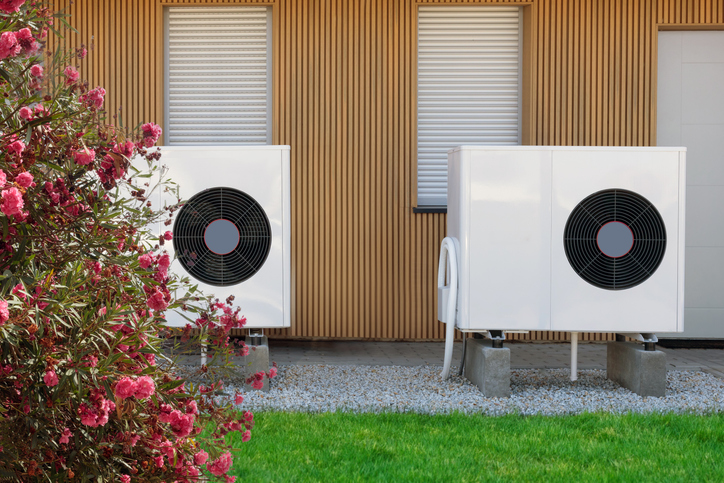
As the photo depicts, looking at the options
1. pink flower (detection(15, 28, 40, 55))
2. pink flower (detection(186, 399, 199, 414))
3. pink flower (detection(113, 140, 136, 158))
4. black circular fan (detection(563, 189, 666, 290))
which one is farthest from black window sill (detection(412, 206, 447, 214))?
pink flower (detection(15, 28, 40, 55))

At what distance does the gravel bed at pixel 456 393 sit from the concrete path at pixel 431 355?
1.23ft

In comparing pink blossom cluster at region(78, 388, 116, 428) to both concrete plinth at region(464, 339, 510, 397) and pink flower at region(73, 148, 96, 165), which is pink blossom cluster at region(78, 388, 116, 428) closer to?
pink flower at region(73, 148, 96, 165)

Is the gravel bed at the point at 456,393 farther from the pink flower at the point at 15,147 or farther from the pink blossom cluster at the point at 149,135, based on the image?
the pink flower at the point at 15,147

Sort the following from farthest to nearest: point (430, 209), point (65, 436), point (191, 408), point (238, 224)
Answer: point (430, 209) < point (238, 224) < point (191, 408) < point (65, 436)

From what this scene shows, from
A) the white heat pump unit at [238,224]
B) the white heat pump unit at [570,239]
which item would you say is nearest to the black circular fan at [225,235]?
the white heat pump unit at [238,224]

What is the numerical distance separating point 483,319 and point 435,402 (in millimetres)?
736

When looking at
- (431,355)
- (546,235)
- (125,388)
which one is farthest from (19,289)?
(431,355)

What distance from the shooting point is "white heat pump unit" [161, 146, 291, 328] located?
4727 millimetres

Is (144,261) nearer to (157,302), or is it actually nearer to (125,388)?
(157,302)

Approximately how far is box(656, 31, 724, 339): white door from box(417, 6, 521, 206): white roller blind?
5.57 ft

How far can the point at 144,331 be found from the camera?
154cm

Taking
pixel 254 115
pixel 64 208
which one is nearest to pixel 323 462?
pixel 64 208

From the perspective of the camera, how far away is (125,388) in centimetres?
131

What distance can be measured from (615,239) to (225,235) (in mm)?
2814
